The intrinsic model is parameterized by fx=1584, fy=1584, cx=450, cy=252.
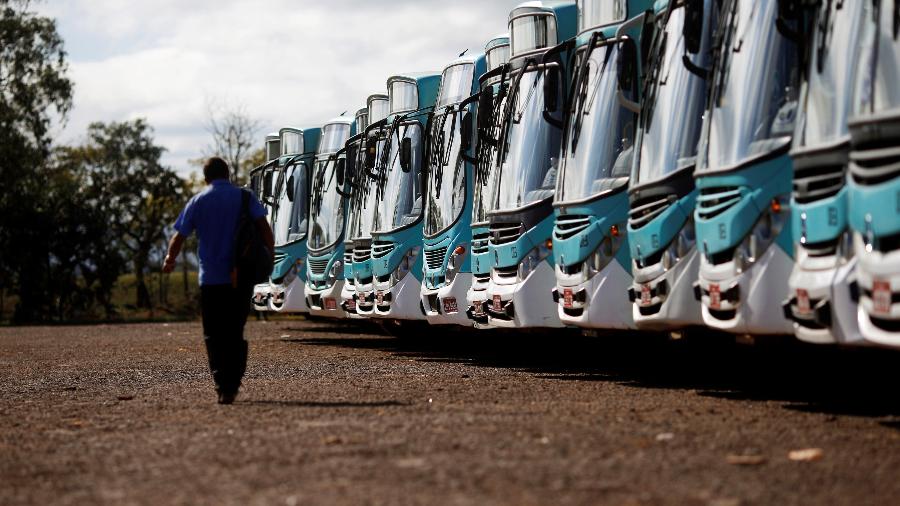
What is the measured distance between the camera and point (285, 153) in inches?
1099

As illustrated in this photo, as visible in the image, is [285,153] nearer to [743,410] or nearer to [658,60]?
[658,60]

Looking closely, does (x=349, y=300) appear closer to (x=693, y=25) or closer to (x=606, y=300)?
(x=606, y=300)

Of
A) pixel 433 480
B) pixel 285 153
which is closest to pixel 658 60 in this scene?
pixel 433 480

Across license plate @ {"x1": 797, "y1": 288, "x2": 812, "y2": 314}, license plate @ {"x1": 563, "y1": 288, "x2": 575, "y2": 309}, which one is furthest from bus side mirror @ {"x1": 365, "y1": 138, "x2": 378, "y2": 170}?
license plate @ {"x1": 797, "y1": 288, "x2": 812, "y2": 314}

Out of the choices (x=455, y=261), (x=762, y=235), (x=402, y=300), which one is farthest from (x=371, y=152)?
(x=762, y=235)

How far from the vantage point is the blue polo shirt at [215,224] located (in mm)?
11812

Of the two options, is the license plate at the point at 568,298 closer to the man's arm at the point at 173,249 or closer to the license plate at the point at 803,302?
the man's arm at the point at 173,249

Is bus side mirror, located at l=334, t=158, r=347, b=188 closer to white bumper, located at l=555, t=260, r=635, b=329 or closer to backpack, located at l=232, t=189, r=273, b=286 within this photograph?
white bumper, located at l=555, t=260, r=635, b=329

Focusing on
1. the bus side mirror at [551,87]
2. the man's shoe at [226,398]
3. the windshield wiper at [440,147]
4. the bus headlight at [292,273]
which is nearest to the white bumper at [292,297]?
the bus headlight at [292,273]

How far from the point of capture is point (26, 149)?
4800 cm

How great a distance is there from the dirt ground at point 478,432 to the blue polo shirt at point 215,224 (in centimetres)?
103

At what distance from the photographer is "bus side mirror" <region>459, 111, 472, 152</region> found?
16959 millimetres

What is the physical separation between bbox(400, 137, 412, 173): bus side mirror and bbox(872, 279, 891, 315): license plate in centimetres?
1234

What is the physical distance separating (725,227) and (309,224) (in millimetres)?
15732
